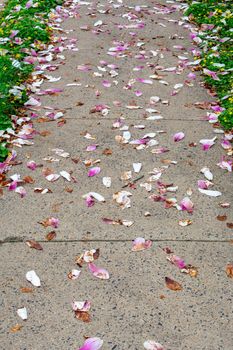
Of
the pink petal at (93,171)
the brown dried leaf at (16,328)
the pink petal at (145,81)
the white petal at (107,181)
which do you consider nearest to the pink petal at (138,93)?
the pink petal at (145,81)

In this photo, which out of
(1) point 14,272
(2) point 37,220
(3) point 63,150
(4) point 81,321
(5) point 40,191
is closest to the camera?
(4) point 81,321

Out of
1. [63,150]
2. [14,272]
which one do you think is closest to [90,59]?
[63,150]

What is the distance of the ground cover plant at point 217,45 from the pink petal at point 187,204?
4.38 feet

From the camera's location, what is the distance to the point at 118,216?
3670 millimetres

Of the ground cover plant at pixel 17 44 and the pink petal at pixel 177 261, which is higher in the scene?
the ground cover plant at pixel 17 44

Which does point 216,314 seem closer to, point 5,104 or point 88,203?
point 88,203

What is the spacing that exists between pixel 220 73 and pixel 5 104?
8.43 ft

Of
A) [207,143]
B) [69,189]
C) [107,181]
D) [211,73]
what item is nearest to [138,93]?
[211,73]

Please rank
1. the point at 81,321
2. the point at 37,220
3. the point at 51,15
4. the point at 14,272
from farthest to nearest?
1. the point at 51,15
2. the point at 37,220
3. the point at 14,272
4. the point at 81,321

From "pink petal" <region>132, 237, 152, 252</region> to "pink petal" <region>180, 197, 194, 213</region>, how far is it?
0.48 meters

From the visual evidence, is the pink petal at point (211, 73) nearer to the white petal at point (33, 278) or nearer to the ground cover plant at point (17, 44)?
the ground cover plant at point (17, 44)

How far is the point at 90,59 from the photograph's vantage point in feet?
21.2

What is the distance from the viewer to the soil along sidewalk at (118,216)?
2.85m

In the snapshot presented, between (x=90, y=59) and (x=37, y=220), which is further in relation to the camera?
(x=90, y=59)
